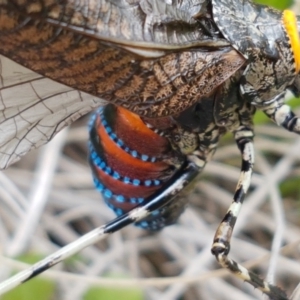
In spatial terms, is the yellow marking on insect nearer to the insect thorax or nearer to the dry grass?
the insect thorax

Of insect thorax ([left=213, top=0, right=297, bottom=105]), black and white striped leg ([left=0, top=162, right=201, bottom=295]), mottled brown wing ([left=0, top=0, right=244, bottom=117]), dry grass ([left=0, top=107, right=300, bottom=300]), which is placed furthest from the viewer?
dry grass ([left=0, top=107, right=300, bottom=300])

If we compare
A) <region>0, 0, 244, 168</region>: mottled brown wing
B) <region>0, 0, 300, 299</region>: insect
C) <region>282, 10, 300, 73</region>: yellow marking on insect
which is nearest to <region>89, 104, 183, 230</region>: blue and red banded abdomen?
<region>0, 0, 300, 299</region>: insect

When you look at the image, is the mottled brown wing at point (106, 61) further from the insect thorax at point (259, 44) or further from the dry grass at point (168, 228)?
the dry grass at point (168, 228)

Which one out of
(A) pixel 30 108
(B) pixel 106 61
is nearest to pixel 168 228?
(A) pixel 30 108

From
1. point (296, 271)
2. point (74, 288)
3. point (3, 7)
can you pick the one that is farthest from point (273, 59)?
point (74, 288)

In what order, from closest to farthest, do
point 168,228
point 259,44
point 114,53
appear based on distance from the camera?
1. point 114,53
2. point 259,44
3. point 168,228

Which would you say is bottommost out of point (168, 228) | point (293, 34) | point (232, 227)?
point (168, 228)

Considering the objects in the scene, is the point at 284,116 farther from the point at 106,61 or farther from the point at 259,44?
the point at 106,61

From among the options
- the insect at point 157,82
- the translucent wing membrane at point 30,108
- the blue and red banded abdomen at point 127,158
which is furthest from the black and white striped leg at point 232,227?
the translucent wing membrane at point 30,108
